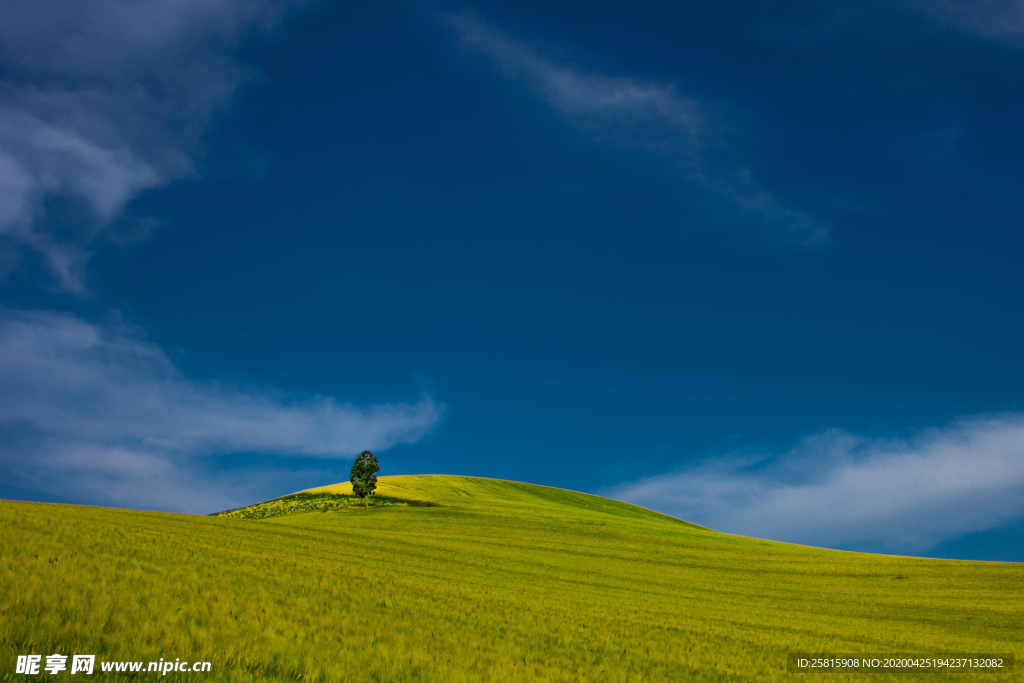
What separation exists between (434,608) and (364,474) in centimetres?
5081

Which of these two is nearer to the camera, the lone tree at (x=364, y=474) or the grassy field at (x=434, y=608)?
the grassy field at (x=434, y=608)

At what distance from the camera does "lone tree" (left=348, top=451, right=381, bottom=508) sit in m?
59.5

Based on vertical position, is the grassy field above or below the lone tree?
below

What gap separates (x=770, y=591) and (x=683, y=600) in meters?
9.07

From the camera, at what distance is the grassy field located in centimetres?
668

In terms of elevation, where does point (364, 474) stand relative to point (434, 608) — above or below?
above

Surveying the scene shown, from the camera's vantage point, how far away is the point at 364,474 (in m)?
59.9

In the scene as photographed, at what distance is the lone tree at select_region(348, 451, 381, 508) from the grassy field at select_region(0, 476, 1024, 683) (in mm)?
25917

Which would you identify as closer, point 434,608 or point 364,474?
point 434,608

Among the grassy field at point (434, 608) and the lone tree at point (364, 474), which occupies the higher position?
the lone tree at point (364, 474)

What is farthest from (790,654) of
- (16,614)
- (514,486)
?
(514,486)

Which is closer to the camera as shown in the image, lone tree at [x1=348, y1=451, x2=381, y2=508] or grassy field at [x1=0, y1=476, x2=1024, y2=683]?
grassy field at [x1=0, y1=476, x2=1024, y2=683]

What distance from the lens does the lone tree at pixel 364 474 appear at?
59.5 metres

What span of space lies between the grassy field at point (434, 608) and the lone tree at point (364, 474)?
25917 millimetres
